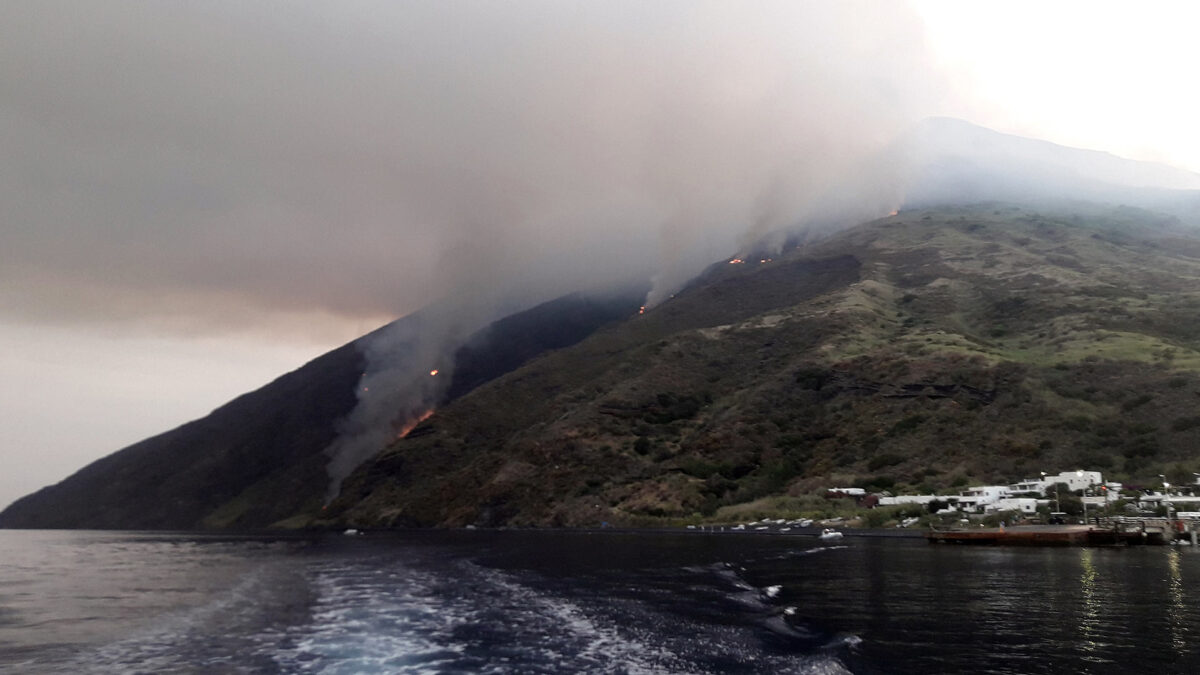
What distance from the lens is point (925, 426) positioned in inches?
5241

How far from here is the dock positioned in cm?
7650

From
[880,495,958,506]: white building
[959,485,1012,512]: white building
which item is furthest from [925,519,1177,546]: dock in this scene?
[880,495,958,506]: white building

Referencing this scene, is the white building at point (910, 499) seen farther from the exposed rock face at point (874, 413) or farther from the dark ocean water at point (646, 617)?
the dark ocean water at point (646, 617)

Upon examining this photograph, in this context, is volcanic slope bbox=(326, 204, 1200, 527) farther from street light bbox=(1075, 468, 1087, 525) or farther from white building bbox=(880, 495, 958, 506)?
white building bbox=(880, 495, 958, 506)

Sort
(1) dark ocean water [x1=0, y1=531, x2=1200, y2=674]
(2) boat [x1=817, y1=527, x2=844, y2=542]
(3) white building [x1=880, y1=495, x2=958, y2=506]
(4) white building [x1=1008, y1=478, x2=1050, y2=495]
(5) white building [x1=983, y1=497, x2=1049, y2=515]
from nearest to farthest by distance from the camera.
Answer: (1) dark ocean water [x1=0, y1=531, x2=1200, y2=674], (2) boat [x1=817, y1=527, x2=844, y2=542], (5) white building [x1=983, y1=497, x2=1049, y2=515], (4) white building [x1=1008, y1=478, x2=1050, y2=495], (3) white building [x1=880, y1=495, x2=958, y2=506]

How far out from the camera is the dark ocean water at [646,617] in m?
26.5

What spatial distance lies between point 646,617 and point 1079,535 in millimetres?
65598

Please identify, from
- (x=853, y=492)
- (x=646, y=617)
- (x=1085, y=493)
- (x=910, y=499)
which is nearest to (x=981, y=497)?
(x=910, y=499)

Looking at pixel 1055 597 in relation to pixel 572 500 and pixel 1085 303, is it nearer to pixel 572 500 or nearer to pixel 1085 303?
pixel 572 500

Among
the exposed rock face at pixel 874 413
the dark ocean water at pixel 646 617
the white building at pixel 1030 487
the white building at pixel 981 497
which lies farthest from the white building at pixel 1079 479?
the dark ocean water at pixel 646 617

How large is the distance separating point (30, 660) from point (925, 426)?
13158 centimetres

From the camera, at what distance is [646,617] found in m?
35.4

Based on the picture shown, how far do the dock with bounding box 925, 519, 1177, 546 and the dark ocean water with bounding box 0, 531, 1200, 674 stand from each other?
876 cm

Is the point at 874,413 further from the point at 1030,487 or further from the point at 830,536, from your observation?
the point at 830,536
